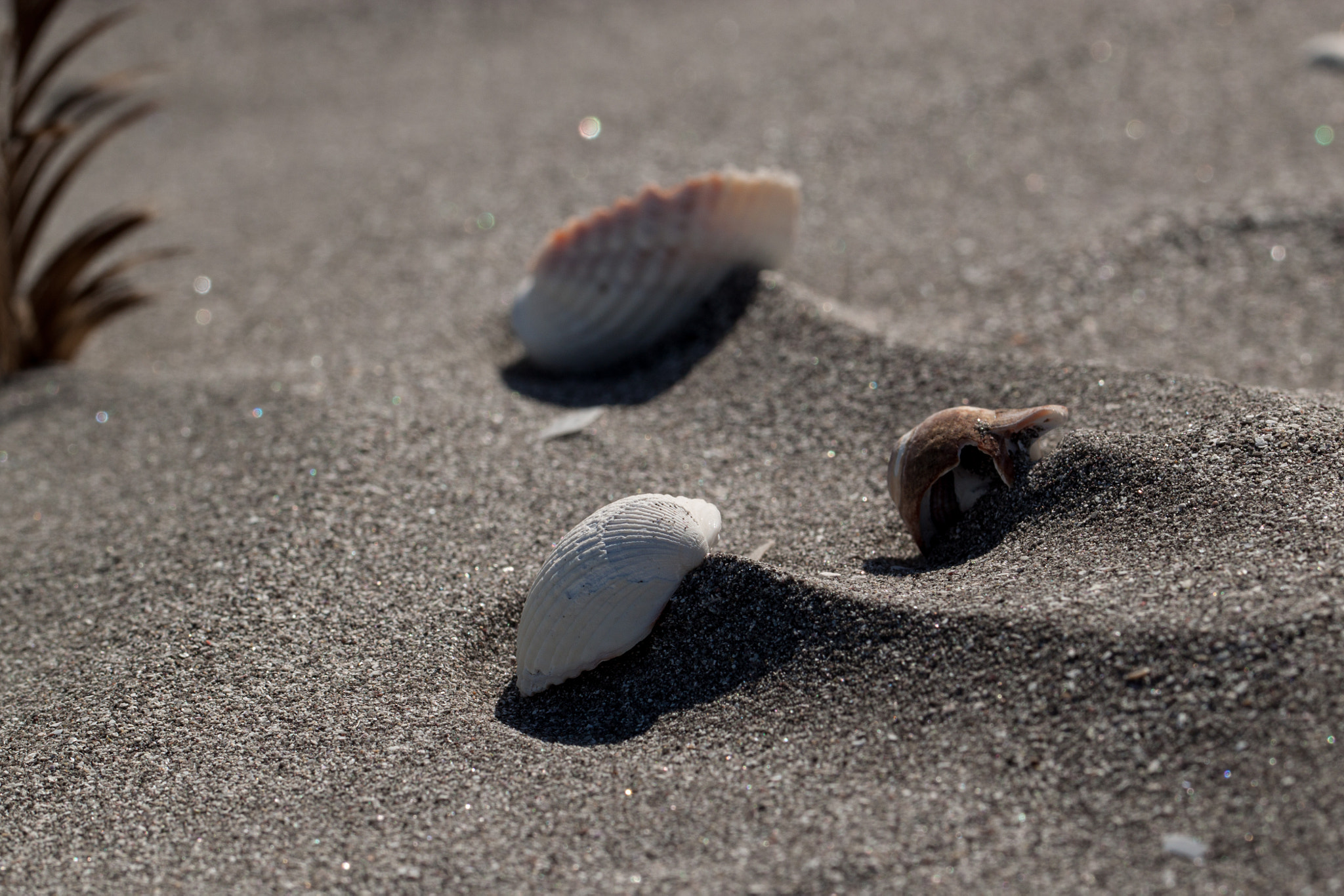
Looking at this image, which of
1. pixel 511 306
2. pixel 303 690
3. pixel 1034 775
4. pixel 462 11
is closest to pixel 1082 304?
pixel 511 306

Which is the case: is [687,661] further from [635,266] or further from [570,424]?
[635,266]

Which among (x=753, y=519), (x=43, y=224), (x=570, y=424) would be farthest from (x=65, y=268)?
(x=753, y=519)

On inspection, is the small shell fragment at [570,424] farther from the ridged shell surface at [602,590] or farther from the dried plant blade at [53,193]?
the dried plant blade at [53,193]

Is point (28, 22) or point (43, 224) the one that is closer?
point (28, 22)

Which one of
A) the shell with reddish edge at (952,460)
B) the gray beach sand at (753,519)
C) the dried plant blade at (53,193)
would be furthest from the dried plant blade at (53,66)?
the shell with reddish edge at (952,460)

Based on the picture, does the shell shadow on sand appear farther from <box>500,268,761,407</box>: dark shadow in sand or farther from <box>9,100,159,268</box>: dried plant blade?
<box>9,100,159,268</box>: dried plant blade
